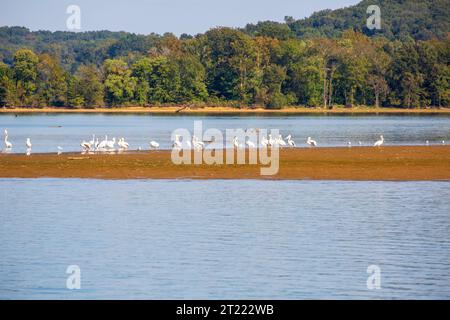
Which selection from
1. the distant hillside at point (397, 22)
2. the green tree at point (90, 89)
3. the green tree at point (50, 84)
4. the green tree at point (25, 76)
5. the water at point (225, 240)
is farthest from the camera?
the distant hillside at point (397, 22)

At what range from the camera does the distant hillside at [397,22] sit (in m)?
176

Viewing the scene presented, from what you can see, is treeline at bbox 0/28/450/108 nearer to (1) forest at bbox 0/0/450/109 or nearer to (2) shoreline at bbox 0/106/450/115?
(1) forest at bbox 0/0/450/109

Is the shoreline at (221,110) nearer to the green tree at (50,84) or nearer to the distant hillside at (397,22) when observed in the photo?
the green tree at (50,84)

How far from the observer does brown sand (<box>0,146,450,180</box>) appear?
31.5 metres

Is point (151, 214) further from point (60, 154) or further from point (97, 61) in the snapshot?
point (97, 61)

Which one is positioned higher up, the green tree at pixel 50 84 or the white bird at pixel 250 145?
the green tree at pixel 50 84

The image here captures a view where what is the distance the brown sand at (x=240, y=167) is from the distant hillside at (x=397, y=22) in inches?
4951

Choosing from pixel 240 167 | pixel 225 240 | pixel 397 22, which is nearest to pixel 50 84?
pixel 240 167

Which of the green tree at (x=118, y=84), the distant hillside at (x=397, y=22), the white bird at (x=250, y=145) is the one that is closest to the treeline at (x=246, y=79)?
the green tree at (x=118, y=84)

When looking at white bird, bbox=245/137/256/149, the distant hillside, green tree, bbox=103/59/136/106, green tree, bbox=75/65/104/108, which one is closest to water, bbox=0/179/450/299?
white bird, bbox=245/137/256/149

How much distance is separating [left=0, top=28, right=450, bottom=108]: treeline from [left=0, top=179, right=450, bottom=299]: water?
241ft

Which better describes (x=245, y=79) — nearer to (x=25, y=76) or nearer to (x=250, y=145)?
(x=25, y=76)

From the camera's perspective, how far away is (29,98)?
103125 millimetres
